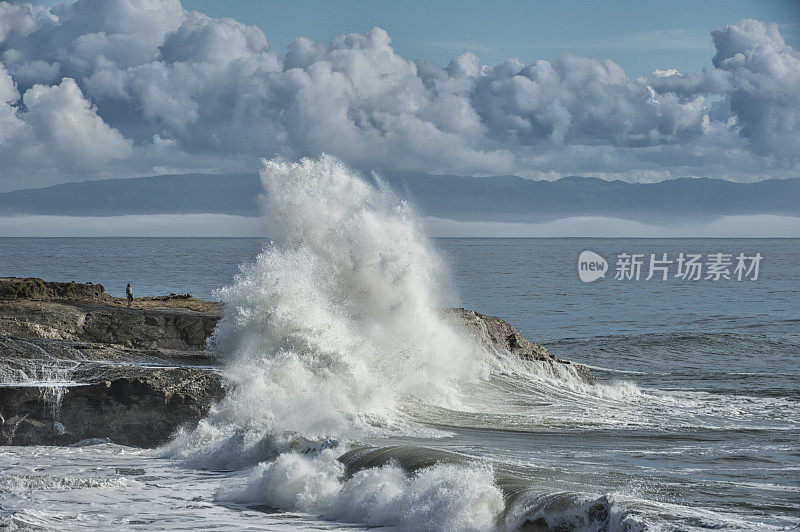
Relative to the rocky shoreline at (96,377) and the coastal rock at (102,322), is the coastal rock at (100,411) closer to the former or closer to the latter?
the rocky shoreline at (96,377)

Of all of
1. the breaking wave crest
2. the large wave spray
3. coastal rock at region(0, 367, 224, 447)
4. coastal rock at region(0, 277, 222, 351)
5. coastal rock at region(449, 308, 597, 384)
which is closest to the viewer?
the breaking wave crest

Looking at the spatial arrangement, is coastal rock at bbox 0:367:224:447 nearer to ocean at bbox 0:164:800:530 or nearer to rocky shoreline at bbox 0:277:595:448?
rocky shoreline at bbox 0:277:595:448

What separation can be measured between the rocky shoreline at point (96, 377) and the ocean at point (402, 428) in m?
0.39

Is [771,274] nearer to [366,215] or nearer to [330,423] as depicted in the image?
[366,215]

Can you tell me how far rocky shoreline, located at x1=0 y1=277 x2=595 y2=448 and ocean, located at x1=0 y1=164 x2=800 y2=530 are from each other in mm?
392

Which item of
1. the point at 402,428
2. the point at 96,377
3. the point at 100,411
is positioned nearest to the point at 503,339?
the point at 402,428

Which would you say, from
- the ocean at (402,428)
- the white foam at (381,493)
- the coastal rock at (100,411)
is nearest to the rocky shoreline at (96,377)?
the coastal rock at (100,411)

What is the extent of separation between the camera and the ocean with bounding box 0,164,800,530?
7.86 m

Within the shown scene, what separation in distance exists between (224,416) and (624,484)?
18.3ft

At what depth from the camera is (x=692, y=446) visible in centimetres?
1095

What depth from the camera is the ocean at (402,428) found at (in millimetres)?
7855

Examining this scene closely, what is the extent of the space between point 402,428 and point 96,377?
437 centimetres

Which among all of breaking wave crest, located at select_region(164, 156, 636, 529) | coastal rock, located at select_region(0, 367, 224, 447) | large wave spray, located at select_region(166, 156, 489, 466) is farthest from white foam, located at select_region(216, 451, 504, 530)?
coastal rock, located at select_region(0, 367, 224, 447)

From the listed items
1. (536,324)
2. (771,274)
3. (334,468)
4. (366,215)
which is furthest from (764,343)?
(771,274)
